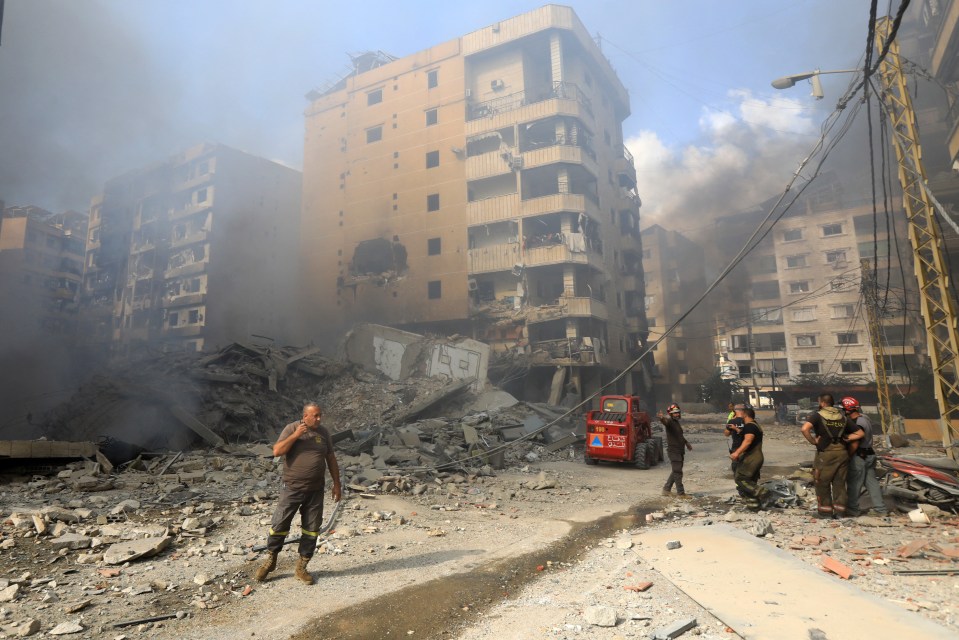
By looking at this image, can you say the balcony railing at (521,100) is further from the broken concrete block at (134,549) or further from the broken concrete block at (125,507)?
the broken concrete block at (134,549)

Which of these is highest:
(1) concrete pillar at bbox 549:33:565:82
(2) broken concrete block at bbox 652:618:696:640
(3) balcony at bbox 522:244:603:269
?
(1) concrete pillar at bbox 549:33:565:82

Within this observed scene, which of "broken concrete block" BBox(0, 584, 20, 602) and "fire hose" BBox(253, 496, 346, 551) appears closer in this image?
"broken concrete block" BBox(0, 584, 20, 602)

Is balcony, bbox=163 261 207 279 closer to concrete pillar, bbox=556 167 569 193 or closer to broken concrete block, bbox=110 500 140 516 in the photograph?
concrete pillar, bbox=556 167 569 193

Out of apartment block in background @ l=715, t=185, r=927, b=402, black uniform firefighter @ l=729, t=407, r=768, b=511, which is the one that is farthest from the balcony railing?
apartment block in background @ l=715, t=185, r=927, b=402

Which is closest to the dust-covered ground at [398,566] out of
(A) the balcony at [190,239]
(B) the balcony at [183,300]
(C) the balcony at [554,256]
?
(C) the balcony at [554,256]

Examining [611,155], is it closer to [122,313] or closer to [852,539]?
[852,539]

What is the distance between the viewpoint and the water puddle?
3.37 meters

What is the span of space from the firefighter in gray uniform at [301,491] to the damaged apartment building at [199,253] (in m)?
35.0

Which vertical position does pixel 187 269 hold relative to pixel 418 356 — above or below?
above

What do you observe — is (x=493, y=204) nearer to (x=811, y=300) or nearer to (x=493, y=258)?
(x=493, y=258)

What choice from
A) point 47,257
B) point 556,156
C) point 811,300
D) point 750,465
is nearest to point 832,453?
point 750,465

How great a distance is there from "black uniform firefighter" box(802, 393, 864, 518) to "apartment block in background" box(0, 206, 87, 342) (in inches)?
1202

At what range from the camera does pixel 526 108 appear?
94.3 feet

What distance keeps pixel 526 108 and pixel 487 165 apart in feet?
12.9
